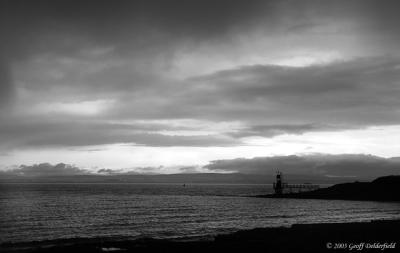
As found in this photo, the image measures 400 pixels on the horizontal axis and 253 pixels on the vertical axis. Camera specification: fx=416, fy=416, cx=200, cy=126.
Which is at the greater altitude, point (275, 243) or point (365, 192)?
point (275, 243)

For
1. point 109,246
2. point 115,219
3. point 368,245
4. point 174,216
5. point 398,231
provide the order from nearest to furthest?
point 368,245
point 109,246
point 398,231
point 115,219
point 174,216

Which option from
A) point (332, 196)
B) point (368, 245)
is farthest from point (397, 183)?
point (368, 245)

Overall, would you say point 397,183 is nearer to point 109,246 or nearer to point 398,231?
point 398,231

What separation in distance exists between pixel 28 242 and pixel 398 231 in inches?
1387

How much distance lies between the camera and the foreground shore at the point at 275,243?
31.7m

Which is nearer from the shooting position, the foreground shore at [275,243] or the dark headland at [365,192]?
the foreground shore at [275,243]

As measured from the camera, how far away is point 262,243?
3400 centimetres

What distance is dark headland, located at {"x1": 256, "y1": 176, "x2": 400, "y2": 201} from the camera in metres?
111

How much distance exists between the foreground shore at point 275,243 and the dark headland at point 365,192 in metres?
76.6

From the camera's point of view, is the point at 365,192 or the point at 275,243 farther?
the point at 365,192

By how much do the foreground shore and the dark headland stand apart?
76.6 meters

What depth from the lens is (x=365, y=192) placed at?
11788 centimetres

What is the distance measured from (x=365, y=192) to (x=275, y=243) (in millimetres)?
93824

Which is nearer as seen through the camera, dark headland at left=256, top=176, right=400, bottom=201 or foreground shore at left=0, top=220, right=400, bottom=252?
foreground shore at left=0, top=220, right=400, bottom=252
